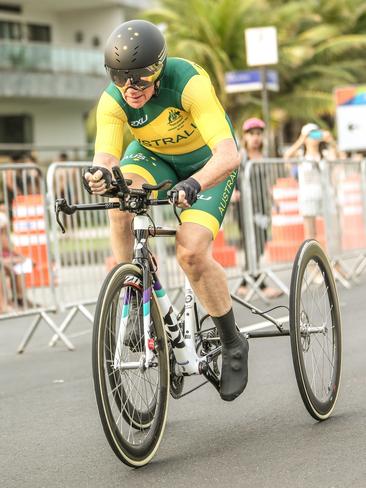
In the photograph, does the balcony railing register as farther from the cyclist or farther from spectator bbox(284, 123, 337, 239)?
the cyclist

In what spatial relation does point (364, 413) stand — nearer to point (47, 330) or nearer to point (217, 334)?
point (217, 334)

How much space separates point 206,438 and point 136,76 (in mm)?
1748

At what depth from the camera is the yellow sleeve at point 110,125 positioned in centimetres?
567

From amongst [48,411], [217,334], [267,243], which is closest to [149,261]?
[217,334]

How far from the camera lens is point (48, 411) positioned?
6.87m

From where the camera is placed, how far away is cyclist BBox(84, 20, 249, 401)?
17.4 feet

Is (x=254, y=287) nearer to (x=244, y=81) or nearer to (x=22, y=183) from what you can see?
(x=22, y=183)

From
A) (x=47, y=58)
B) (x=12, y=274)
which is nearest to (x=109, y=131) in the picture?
(x=12, y=274)

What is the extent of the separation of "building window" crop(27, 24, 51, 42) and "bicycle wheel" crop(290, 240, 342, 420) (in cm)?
3636

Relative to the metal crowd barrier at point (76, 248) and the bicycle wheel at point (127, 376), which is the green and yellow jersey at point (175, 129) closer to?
the bicycle wheel at point (127, 376)

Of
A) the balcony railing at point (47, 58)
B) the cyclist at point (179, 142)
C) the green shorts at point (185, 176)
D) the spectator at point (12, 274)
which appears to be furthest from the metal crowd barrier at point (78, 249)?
the balcony railing at point (47, 58)

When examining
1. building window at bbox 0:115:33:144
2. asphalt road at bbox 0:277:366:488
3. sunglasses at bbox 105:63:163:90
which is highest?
building window at bbox 0:115:33:144

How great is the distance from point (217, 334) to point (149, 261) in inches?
30.5

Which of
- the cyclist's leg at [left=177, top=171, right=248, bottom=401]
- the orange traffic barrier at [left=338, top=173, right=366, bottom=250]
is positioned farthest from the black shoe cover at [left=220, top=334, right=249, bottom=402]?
the orange traffic barrier at [left=338, top=173, right=366, bottom=250]
